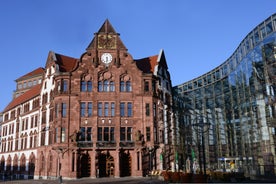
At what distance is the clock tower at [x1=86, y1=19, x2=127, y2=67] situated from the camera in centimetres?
5212

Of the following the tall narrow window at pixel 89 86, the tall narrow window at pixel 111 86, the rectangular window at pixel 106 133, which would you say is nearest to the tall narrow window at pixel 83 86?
the tall narrow window at pixel 89 86

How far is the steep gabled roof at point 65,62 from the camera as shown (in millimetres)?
54750

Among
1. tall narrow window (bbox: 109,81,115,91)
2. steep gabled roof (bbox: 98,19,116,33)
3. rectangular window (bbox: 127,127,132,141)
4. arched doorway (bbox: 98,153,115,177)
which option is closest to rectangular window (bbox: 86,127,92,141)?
arched doorway (bbox: 98,153,115,177)

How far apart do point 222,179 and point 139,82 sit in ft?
72.4

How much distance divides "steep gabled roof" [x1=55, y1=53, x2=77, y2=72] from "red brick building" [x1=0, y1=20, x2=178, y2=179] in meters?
0.23

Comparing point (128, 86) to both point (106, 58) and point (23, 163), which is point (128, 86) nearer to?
point (106, 58)

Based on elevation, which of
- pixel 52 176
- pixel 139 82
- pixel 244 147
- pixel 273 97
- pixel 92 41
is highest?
pixel 92 41

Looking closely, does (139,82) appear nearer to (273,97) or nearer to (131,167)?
(131,167)

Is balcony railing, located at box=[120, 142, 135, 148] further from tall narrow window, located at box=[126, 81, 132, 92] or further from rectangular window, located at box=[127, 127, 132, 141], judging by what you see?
tall narrow window, located at box=[126, 81, 132, 92]

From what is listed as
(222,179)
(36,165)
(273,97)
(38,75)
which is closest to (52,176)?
(36,165)

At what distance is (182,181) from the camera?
33812mm

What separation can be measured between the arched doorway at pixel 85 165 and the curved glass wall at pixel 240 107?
1562 centimetres

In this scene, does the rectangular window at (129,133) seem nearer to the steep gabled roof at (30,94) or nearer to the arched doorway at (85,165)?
the arched doorway at (85,165)

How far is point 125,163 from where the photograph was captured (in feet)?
160
